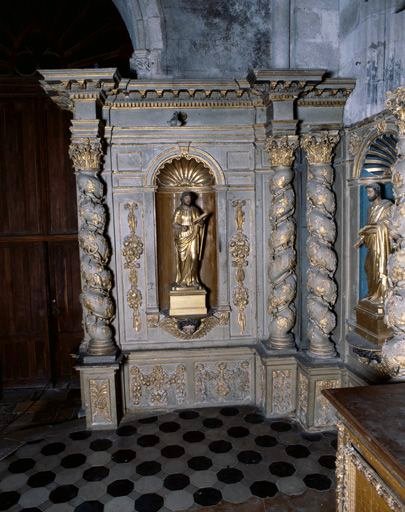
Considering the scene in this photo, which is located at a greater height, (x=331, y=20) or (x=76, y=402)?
(x=331, y=20)

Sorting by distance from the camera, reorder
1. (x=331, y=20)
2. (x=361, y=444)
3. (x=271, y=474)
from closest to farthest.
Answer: (x=361, y=444)
(x=271, y=474)
(x=331, y=20)

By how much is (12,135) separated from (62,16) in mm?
1817

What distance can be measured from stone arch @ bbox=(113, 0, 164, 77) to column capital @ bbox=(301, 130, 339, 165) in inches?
71.4

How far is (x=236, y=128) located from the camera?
17.3ft

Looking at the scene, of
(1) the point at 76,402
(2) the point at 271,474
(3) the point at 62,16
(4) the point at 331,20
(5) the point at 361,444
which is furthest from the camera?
(3) the point at 62,16

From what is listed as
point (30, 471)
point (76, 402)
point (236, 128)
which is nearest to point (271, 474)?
point (30, 471)

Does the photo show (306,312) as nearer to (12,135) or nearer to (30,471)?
(30,471)

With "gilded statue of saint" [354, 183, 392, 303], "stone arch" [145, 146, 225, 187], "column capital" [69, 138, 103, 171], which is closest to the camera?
"gilded statue of saint" [354, 183, 392, 303]

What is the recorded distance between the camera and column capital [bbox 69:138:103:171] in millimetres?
4852

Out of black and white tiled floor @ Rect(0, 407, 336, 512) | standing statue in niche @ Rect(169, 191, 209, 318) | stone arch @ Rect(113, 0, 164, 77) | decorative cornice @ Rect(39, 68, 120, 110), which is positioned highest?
stone arch @ Rect(113, 0, 164, 77)

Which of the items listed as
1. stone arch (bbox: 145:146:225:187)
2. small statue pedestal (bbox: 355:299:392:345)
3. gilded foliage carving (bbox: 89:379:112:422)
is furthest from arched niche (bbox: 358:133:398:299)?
gilded foliage carving (bbox: 89:379:112:422)

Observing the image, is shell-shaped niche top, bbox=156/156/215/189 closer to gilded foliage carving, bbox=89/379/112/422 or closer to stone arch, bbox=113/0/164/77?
stone arch, bbox=113/0/164/77

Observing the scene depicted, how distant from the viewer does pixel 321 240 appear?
4969 millimetres

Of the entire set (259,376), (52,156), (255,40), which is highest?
(255,40)
